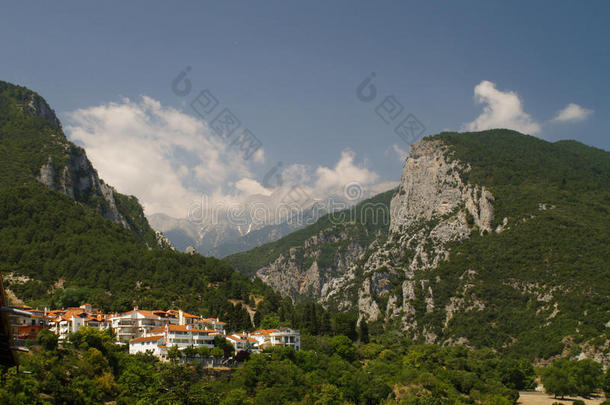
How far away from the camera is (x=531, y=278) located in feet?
430

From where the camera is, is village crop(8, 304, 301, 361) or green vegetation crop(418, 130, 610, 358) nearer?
village crop(8, 304, 301, 361)

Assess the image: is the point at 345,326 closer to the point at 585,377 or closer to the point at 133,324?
the point at 133,324

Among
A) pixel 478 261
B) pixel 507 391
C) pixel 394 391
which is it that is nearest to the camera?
pixel 394 391

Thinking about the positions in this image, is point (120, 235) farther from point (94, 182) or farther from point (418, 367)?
point (418, 367)

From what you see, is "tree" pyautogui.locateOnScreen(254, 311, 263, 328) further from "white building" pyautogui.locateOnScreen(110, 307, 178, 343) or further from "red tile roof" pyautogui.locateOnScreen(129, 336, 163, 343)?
"red tile roof" pyautogui.locateOnScreen(129, 336, 163, 343)

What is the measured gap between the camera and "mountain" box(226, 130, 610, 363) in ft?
376

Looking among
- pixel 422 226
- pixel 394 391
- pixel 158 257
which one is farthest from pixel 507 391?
pixel 422 226

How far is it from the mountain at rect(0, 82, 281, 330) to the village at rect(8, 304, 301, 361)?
10801mm

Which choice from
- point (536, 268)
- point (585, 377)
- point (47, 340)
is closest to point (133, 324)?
point (47, 340)

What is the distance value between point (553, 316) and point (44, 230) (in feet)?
364

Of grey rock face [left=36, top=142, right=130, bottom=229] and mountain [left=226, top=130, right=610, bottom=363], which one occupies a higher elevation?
grey rock face [left=36, top=142, right=130, bottom=229]

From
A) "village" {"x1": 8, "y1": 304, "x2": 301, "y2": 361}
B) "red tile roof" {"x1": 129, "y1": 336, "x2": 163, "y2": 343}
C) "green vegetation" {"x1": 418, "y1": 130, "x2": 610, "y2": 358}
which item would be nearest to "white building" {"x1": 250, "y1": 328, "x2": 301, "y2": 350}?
"village" {"x1": 8, "y1": 304, "x2": 301, "y2": 361}

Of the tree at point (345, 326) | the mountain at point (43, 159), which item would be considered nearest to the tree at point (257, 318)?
the tree at point (345, 326)

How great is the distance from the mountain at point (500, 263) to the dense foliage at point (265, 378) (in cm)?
3353
